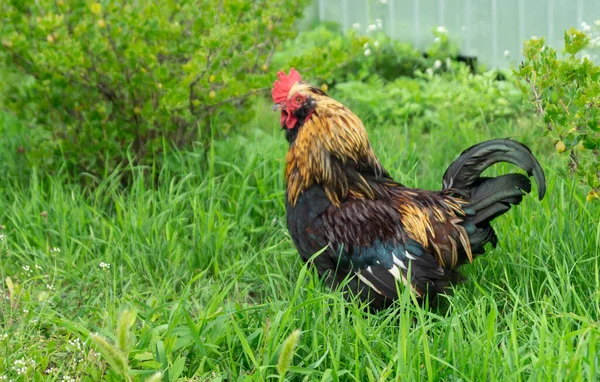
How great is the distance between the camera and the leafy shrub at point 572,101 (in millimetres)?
3242

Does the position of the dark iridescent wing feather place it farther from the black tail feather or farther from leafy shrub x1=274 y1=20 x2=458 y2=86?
leafy shrub x1=274 y1=20 x2=458 y2=86

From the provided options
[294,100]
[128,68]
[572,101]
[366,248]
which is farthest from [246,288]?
[128,68]

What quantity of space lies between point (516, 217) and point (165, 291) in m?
1.89

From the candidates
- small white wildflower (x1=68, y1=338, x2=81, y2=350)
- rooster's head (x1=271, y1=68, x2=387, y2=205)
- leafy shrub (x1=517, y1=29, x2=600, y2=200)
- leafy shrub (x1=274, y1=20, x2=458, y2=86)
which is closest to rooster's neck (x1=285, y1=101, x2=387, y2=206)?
rooster's head (x1=271, y1=68, x2=387, y2=205)

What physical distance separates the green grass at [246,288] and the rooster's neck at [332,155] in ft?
1.43

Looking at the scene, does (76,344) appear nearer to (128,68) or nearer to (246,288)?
(246,288)

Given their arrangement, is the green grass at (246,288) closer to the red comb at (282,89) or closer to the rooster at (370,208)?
the rooster at (370,208)

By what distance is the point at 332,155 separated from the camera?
3311 millimetres

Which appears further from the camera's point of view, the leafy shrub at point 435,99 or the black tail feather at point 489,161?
the leafy shrub at point 435,99

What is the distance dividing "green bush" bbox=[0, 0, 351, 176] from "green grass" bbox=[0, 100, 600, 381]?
232 mm

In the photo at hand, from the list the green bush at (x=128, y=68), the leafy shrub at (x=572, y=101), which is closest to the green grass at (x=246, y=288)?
the green bush at (x=128, y=68)

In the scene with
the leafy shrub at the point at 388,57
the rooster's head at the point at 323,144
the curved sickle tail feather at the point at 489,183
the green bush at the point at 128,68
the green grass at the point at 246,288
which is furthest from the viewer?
the leafy shrub at the point at 388,57

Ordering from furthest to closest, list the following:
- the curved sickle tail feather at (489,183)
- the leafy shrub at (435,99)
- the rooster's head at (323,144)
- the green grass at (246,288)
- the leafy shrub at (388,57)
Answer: the leafy shrub at (388,57)
the leafy shrub at (435,99)
the rooster's head at (323,144)
the curved sickle tail feather at (489,183)
the green grass at (246,288)

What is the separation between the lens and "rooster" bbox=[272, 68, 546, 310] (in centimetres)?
322
